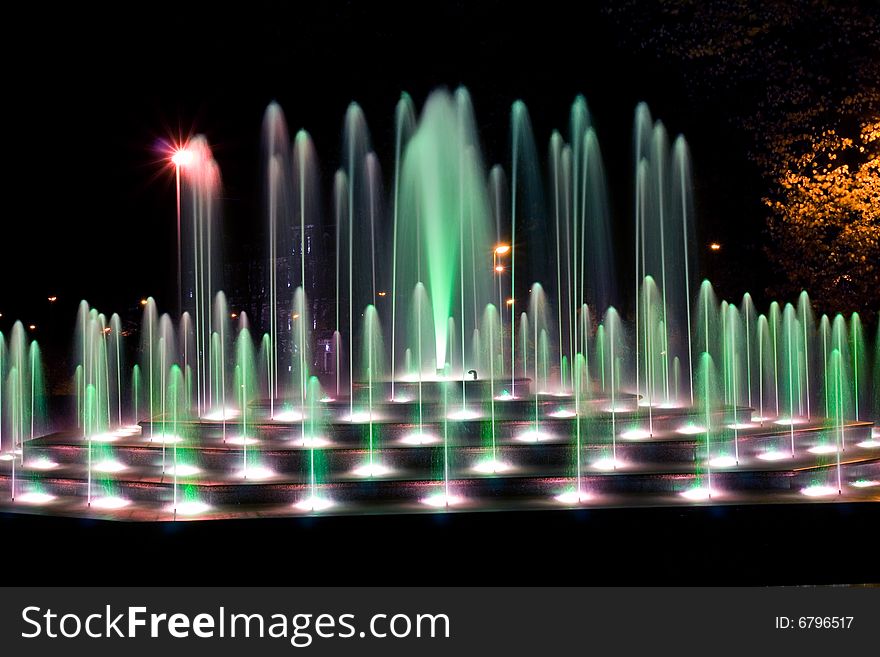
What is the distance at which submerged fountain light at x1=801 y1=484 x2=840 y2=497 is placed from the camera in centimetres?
839

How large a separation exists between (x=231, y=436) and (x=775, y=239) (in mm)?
13566

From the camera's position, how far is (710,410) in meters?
11.0

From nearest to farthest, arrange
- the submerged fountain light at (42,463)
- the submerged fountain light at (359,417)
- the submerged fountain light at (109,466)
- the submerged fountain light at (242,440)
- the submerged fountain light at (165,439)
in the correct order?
the submerged fountain light at (109,466), the submerged fountain light at (42,463), the submerged fountain light at (242,440), the submerged fountain light at (165,439), the submerged fountain light at (359,417)

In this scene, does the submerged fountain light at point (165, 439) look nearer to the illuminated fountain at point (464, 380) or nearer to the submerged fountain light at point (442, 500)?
the illuminated fountain at point (464, 380)

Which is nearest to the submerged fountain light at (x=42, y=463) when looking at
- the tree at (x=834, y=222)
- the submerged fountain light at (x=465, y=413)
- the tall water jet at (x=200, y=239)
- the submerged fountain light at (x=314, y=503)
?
the submerged fountain light at (x=314, y=503)

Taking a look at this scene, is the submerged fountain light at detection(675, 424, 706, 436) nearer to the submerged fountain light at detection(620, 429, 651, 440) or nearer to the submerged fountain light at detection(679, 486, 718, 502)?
the submerged fountain light at detection(620, 429, 651, 440)

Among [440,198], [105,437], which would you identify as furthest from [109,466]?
[440,198]

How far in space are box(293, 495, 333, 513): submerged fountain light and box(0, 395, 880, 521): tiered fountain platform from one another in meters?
0.02

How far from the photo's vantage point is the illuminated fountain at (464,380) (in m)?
8.46

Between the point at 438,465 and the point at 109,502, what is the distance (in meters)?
3.91

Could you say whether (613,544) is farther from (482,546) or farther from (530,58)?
(530,58)

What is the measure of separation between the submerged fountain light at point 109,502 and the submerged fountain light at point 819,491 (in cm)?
793

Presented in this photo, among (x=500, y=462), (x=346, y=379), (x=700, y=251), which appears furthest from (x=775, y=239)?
Result: (x=346, y=379)

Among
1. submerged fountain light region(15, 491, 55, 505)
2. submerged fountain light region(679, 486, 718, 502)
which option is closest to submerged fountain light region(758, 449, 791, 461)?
submerged fountain light region(679, 486, 718, 502)
